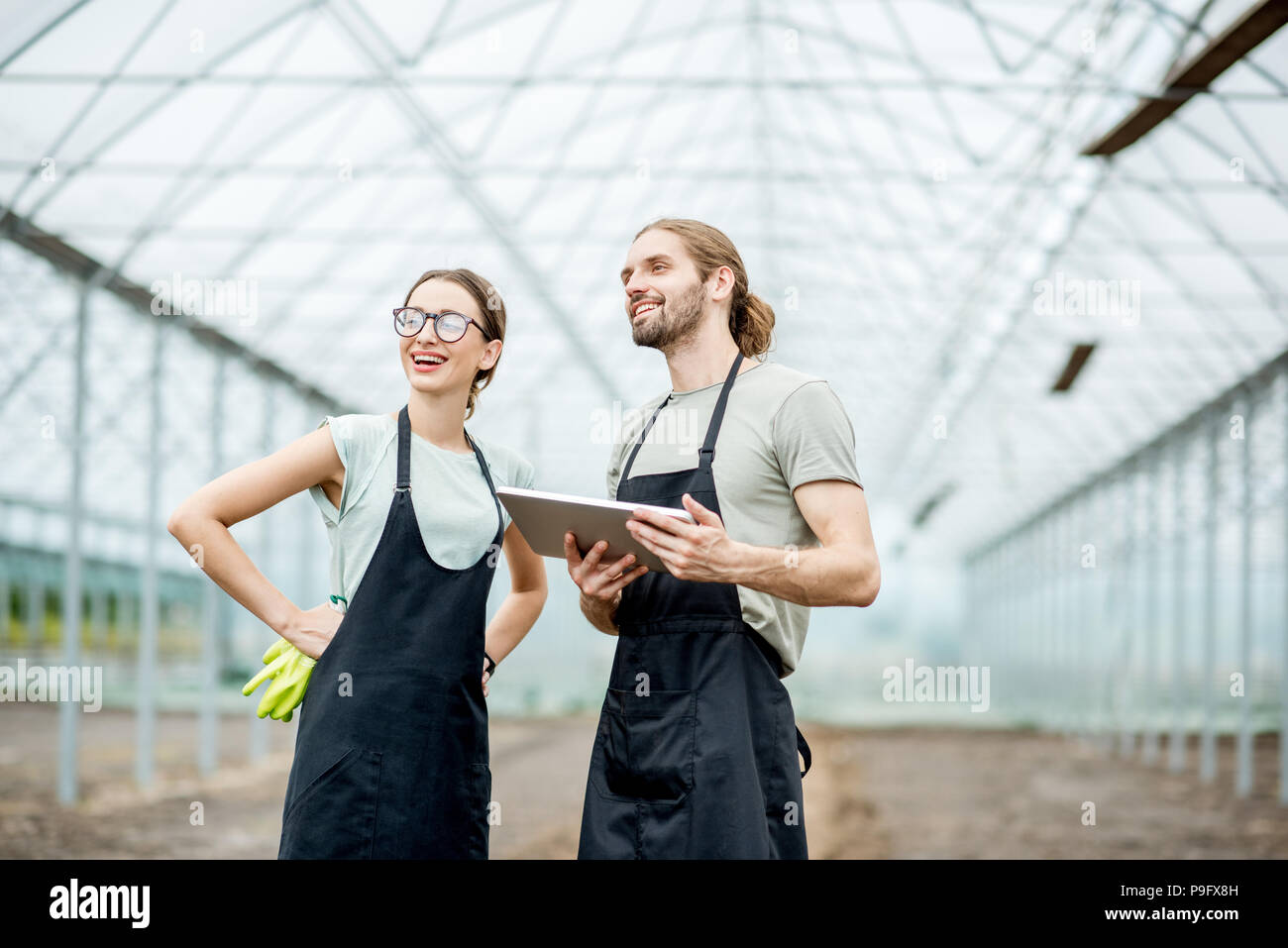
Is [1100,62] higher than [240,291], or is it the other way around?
[1100,62]

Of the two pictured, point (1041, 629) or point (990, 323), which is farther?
point (1041, 629)

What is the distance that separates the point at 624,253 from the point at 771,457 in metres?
11.0

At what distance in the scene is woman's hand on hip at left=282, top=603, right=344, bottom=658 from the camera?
2.62 meters

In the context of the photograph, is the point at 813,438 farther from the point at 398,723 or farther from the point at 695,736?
the point at 398,723

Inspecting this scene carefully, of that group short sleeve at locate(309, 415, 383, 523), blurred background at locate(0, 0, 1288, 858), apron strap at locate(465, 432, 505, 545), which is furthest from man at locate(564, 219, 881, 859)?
blurred background at locate(0, 0, 1288, 858)

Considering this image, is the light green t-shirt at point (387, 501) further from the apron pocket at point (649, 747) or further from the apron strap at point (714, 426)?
the apron pocket at point (649, 747)

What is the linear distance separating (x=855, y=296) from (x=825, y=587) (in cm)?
1440

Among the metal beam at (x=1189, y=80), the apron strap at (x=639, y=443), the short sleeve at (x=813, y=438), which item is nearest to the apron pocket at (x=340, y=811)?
the apron strap at (x=639, y=443)

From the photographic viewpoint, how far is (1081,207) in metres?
10.2

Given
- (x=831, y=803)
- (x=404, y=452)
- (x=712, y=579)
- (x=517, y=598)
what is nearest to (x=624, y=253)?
(x=831, y=803)

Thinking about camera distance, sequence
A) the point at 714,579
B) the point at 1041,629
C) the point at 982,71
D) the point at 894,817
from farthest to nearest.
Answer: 1. the point at 1041,629
2. the point at 894,817
3. the point at 982,71
4. the point at 714,579

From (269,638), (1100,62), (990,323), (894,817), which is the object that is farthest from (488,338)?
(269,638)

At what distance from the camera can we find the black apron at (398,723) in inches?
98.7
